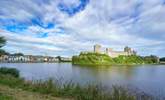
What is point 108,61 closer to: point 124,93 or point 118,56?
point 118,56

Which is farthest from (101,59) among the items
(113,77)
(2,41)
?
(2,41)

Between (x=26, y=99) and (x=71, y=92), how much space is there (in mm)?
4148

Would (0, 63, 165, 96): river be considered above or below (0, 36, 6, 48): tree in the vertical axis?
below

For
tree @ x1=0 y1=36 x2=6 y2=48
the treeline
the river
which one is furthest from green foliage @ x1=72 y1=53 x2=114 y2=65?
tree @ x1=0 y1=36 x2=6 y2=48

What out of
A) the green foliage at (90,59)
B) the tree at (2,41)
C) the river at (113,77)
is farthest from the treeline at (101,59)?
the tree at (2,41)

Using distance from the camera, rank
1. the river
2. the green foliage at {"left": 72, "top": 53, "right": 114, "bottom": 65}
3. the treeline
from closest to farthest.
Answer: the river < the green foliage at {"left": 72, "top": 53, "right": 114, "bottom": 65} < the treeline

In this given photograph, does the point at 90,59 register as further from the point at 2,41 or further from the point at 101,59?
the point at 2,41

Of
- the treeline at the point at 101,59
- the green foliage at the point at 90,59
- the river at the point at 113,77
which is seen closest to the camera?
the river at the point at 113,77

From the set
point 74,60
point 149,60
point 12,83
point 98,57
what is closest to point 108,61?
point 98,57

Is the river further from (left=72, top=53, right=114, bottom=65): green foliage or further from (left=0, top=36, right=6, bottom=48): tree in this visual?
(left=72, top=53, right=114, bottom=65): green foliage

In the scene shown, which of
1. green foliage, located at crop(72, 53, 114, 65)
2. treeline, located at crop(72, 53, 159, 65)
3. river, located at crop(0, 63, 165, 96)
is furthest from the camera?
treeline, located at crop(72, 53, 159, 65)

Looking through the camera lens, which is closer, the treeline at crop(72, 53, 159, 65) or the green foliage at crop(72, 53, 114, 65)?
the green foliage at crop(72, 53, 114, 65)

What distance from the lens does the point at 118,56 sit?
592 ft

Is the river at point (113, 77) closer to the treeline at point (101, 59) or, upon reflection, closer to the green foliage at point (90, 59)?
the green foliage at point (90, 59)
